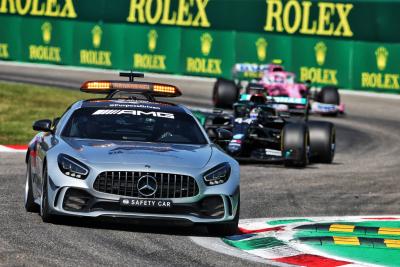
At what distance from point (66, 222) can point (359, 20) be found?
87.9 ft

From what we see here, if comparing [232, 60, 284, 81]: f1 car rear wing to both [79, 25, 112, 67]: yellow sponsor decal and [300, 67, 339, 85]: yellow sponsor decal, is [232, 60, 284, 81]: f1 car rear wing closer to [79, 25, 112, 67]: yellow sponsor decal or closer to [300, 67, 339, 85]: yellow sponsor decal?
[300, 67, 339, 85]: yellow sponsor decal

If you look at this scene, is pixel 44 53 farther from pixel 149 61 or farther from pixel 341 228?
pixel 341 228

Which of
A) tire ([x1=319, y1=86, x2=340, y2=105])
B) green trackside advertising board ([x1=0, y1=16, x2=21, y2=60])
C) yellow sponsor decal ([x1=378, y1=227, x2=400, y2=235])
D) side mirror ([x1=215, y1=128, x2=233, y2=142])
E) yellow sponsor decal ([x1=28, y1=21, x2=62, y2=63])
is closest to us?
yellow sponsor decal ([x1=378, y1=227, x2=400, y2=235])

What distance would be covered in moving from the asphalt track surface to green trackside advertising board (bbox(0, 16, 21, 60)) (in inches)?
670

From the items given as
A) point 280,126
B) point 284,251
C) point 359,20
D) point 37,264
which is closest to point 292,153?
point 280,126

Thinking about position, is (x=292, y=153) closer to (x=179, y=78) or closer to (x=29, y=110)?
(x=29, y=110)

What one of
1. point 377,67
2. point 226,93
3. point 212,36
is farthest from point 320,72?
point 226,93

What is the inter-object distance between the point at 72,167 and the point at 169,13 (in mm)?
29870

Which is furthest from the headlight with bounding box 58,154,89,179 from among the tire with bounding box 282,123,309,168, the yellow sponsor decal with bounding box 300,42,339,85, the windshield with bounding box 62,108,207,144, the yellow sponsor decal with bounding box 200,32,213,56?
the yellow sponsor decal with bounding box 200,32,213,56

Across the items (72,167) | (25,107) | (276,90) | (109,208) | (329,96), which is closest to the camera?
(109,208)

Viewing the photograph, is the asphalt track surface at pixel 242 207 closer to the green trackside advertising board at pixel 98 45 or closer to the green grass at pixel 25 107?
the green grass at pixel 25 107

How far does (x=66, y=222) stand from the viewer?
442 inches

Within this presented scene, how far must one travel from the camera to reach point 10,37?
1703 inches

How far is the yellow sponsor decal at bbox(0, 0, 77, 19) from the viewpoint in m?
42.4
